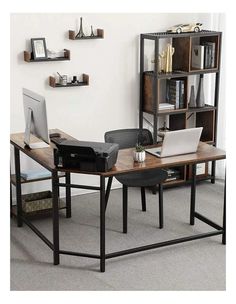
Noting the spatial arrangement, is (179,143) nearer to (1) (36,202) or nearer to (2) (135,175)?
(2) (135,175)

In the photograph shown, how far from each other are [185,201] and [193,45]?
1684 millimetres

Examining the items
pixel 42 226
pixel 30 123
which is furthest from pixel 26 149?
pixel 42 226

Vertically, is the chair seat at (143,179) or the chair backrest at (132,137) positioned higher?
the chair backrest at (132,137)

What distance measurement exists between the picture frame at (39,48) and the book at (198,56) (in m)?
1.63

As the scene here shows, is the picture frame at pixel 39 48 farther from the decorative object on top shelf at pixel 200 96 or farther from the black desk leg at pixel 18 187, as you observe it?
the decorative object on top shelf at pixel 200 96

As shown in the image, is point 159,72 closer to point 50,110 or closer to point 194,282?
point 50,110

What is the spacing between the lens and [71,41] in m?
6.06

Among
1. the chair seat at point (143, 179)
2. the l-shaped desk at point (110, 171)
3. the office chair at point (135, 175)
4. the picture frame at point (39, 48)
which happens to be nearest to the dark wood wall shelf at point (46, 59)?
the picture frame at point (39, 48)

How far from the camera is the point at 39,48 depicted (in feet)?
19.3

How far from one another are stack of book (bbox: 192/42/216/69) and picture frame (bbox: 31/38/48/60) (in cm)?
163

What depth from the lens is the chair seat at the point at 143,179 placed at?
5.29m

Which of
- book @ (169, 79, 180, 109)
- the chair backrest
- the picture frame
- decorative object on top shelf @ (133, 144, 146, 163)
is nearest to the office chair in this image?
the chair backrest

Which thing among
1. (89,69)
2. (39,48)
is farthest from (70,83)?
(39,48)
